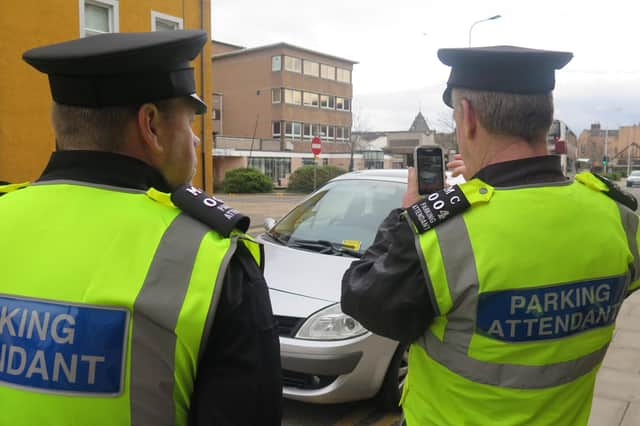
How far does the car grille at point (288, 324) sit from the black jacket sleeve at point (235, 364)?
7.62 ft

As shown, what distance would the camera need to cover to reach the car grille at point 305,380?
3584mm

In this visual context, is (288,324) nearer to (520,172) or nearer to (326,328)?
(326,328)

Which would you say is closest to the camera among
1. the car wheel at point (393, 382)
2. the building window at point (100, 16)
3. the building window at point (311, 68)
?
the car wheel at point (393, 382)

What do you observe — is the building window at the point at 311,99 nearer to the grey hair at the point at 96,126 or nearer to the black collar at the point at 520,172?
the black collar at the point at 520,172

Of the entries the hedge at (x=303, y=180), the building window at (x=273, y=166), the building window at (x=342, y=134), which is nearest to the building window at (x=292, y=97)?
the building window at (x=342, y=134)

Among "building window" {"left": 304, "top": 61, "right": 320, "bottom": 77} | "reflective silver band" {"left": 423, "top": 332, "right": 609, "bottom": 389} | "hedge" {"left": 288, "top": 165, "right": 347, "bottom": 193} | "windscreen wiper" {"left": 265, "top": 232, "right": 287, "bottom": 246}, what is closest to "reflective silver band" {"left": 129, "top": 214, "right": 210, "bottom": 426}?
"reflective silver band" {"left": 423, "top": 332, "right": 609, "bottom": 389}

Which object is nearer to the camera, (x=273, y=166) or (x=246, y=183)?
(x=246, y=183)

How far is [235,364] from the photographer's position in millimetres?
1192

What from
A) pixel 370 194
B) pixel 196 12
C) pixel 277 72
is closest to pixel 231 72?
pixel 277 72

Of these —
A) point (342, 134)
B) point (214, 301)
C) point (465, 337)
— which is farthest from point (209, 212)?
point (342, 134)

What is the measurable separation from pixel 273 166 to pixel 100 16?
3488 cm

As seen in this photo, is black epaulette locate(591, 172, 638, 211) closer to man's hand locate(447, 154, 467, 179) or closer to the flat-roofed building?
man's hand locate(447, 154, 467, 179)

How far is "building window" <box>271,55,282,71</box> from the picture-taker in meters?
55.1

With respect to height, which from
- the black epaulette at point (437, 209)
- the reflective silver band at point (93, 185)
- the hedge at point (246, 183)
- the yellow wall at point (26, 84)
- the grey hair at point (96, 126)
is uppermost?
the yellow wall at point (26, 84)
